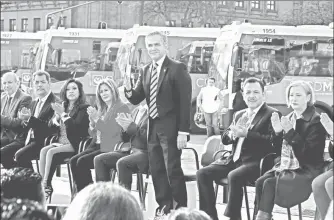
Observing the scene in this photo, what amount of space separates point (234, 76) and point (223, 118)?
4.38 ft

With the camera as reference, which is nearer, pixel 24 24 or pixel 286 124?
pixel 286 124

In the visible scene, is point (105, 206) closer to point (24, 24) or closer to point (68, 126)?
point (68, 126)

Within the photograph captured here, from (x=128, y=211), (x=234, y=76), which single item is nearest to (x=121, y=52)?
(x=234, y=76)

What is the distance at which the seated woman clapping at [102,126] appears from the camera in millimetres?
8500

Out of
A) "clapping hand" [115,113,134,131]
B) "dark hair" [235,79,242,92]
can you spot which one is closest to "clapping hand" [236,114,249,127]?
"clapping hand" [115,113,134,131]

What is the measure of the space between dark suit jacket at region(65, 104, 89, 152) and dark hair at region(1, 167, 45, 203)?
6338 mm

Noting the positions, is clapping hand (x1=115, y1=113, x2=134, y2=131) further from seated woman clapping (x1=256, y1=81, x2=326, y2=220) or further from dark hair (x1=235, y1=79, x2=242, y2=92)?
dark hair (x1=235, y1=79, x2=242, y2=92)

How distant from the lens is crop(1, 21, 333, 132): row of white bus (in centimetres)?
2352

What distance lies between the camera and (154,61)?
727 cm

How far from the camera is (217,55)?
24.3 meters

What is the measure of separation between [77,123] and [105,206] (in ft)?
21.5

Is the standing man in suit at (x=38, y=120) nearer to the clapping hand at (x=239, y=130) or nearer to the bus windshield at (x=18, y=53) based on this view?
the clapping hand at (x=239, y=130)

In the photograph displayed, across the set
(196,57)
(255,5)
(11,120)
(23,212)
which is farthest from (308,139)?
→ (255,5)

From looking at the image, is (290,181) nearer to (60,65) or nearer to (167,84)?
(167,84)
